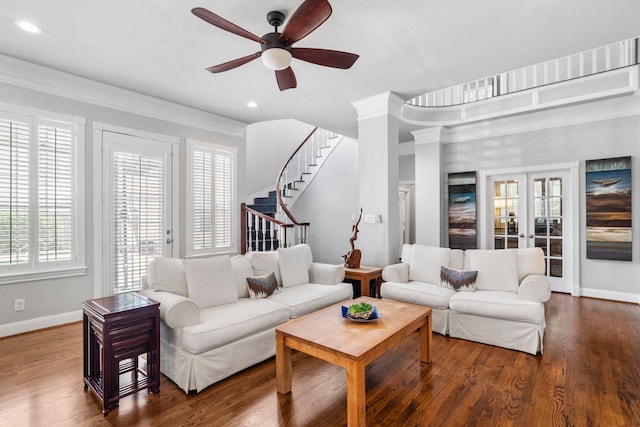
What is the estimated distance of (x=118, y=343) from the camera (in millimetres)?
2230

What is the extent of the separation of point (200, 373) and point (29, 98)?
3586 mm

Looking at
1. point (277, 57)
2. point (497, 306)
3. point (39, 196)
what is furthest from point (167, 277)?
point (497, 306)

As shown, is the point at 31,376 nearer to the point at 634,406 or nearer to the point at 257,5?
the point at 257,5

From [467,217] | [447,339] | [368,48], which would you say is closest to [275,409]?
[447,339]

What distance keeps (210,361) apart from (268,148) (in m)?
6.63

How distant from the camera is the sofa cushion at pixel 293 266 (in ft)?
12.6

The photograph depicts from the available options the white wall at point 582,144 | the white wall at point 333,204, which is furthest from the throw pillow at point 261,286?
the white wall at point 582,144

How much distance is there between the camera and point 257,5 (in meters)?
2.63

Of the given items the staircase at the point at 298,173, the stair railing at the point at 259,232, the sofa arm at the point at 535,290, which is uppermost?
the staircase at the point at 298,173

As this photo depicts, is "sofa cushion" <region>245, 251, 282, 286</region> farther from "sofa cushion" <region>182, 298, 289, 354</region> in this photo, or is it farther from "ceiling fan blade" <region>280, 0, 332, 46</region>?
"ceiling fan blade" <region>280, 0, 332, 46</region>

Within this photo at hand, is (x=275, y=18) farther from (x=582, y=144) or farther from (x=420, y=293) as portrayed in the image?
(x=582, y=144)

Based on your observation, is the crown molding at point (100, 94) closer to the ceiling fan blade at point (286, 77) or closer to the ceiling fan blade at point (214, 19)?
the ceiling fan blade at point (286, 77)

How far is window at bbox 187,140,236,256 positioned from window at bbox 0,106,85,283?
1.43m

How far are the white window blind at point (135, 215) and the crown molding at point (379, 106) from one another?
9.81ft
